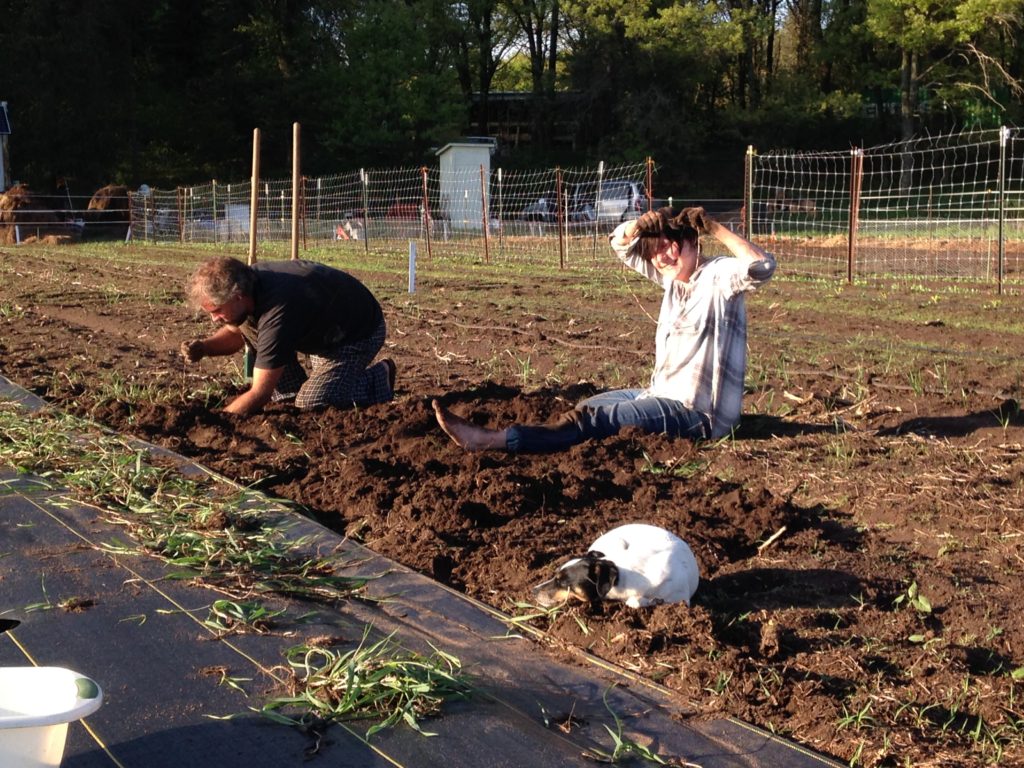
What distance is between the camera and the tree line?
36875 mm

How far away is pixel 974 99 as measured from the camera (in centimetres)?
3775

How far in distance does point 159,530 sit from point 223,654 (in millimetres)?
1150

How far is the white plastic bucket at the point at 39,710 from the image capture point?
7.11 ft

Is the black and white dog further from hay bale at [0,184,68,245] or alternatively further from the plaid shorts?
hay bale at [0,184,68,245]

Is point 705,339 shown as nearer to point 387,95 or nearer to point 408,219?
point 408,219

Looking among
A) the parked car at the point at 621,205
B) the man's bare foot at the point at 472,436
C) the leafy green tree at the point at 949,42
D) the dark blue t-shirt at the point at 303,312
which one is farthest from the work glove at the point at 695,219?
the leafy green tree at the point at 949,42

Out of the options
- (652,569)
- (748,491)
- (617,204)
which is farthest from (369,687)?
(617,204)

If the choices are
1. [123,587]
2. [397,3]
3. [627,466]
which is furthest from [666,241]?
[397,3]

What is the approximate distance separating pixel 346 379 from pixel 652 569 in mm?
3179

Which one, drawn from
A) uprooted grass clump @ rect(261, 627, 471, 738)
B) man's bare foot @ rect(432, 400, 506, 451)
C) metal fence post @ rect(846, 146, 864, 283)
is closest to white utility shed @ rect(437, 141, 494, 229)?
metal fence post @ rect(846, 146, 864, 283)

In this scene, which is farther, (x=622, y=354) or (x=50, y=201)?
(x=50, y=201)

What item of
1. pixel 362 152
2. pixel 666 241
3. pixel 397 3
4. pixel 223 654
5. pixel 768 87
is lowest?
pixel 223 654

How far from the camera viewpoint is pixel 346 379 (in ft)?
20.4

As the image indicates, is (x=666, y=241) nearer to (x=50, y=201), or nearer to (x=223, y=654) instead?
(x=223, y=654)
